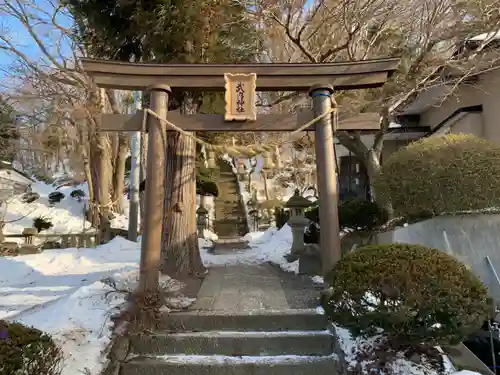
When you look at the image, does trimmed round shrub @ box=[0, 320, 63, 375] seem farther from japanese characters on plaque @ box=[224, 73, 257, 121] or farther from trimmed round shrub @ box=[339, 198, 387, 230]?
trimmed round shrub @ box=[339, 198, 387, 230]

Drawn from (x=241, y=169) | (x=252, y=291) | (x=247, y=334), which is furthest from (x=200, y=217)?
(x=241, y=169)

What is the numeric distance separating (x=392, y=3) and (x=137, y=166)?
38.7 feet

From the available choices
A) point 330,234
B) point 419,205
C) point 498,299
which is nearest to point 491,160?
point 419,205

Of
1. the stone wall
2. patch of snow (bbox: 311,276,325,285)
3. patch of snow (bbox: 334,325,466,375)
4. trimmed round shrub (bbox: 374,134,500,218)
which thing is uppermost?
trimmed round shrub (bbox: 374,134,500,218)

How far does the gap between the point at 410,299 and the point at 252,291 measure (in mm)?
3414

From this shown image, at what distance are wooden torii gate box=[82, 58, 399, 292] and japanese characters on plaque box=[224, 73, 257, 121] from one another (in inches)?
4.5

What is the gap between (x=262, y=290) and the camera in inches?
267

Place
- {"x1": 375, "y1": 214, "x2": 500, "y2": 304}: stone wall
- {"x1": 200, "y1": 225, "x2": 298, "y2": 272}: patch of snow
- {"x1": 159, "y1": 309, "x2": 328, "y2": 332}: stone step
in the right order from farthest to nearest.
A: {"x1": 200, "y1": 225, "x2": 298, "y2": 272}: patch of snow → {"x1": 375, "y1": 214, "x2": 500, "y2": 304}: stone wall → {"x1": 159, "y1": 309, "x2": 328, "y2": 332}: stone step

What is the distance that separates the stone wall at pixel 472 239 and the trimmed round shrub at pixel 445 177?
0.19 meters

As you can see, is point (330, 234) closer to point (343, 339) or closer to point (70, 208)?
point (343, 339)

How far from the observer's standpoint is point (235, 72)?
6414mm

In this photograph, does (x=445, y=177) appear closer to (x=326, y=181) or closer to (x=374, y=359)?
(x=326, y=181)

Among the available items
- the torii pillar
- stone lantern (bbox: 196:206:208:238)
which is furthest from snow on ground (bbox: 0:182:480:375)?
the torii pillar

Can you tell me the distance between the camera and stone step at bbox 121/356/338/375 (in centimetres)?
428
